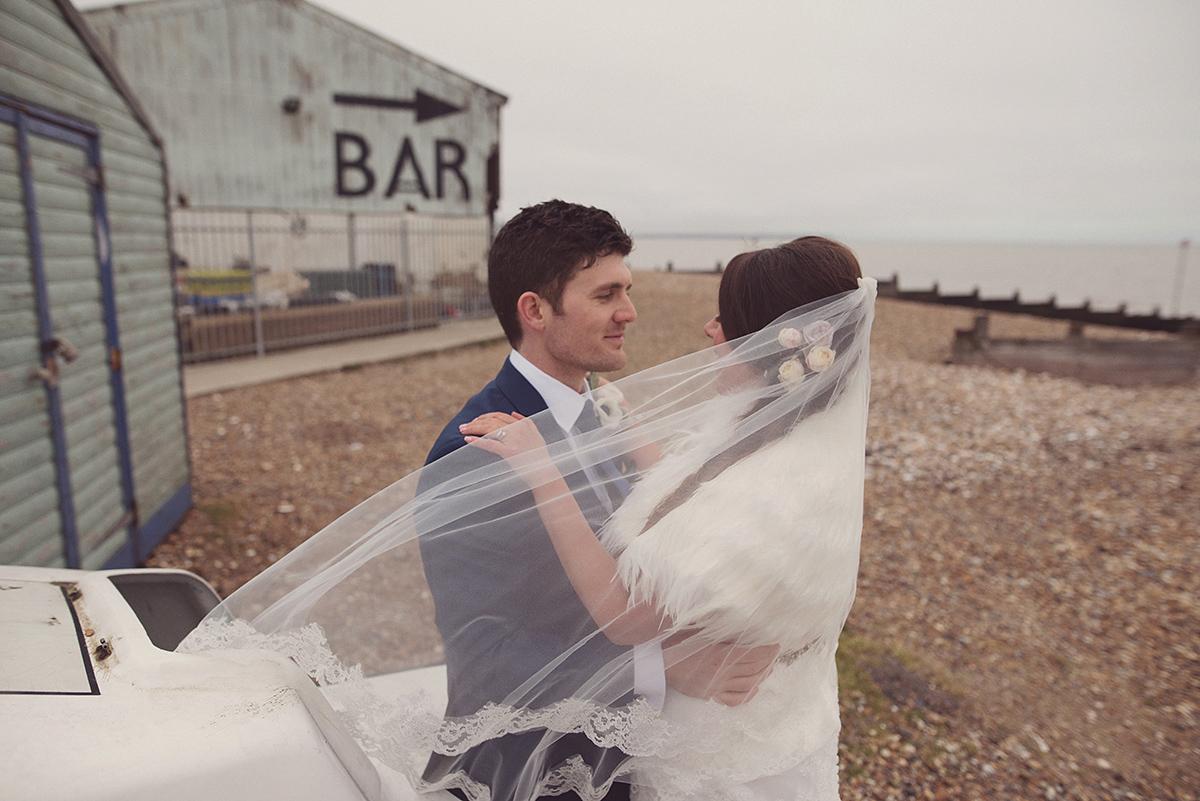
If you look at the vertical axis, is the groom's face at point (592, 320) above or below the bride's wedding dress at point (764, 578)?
above

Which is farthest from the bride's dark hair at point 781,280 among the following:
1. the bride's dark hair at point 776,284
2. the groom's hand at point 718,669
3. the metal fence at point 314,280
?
the metal fence at point 314,280

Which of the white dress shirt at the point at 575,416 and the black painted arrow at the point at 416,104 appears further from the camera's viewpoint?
the black painted arrow at the point at 416,104

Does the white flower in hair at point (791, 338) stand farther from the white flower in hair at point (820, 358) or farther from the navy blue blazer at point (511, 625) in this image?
the navy blue blazer at point (511, 625)

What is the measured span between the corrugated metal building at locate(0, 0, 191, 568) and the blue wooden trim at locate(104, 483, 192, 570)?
0.05ft

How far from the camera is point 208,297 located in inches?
499

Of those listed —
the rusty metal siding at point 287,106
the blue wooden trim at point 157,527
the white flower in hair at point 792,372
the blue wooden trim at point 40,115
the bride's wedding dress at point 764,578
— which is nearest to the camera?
the bride's wedding dress at point 764,578

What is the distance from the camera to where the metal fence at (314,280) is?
12.2m

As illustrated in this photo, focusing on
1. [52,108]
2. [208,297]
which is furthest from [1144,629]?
[208,297]

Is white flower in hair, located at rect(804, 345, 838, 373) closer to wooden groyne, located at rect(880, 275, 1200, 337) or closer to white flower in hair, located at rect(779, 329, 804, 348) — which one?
white flower in hair, located at rect(779, 329, 804, 348)

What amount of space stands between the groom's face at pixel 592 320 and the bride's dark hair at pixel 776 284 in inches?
11.9

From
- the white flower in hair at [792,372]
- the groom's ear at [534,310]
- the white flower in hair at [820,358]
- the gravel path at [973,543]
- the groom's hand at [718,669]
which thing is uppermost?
the groom's ear at [534,310]

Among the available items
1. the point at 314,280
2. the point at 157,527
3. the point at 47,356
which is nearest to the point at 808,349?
the point at 47,356

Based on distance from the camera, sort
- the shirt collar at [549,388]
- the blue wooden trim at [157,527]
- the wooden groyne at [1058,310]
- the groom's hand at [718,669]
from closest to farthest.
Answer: the groom's hand at [718,669]
the shirt collar at [549,388]
the blue wooden trim at [157,527]
the wooden groyne at [1058,310]

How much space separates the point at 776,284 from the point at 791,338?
175mm
